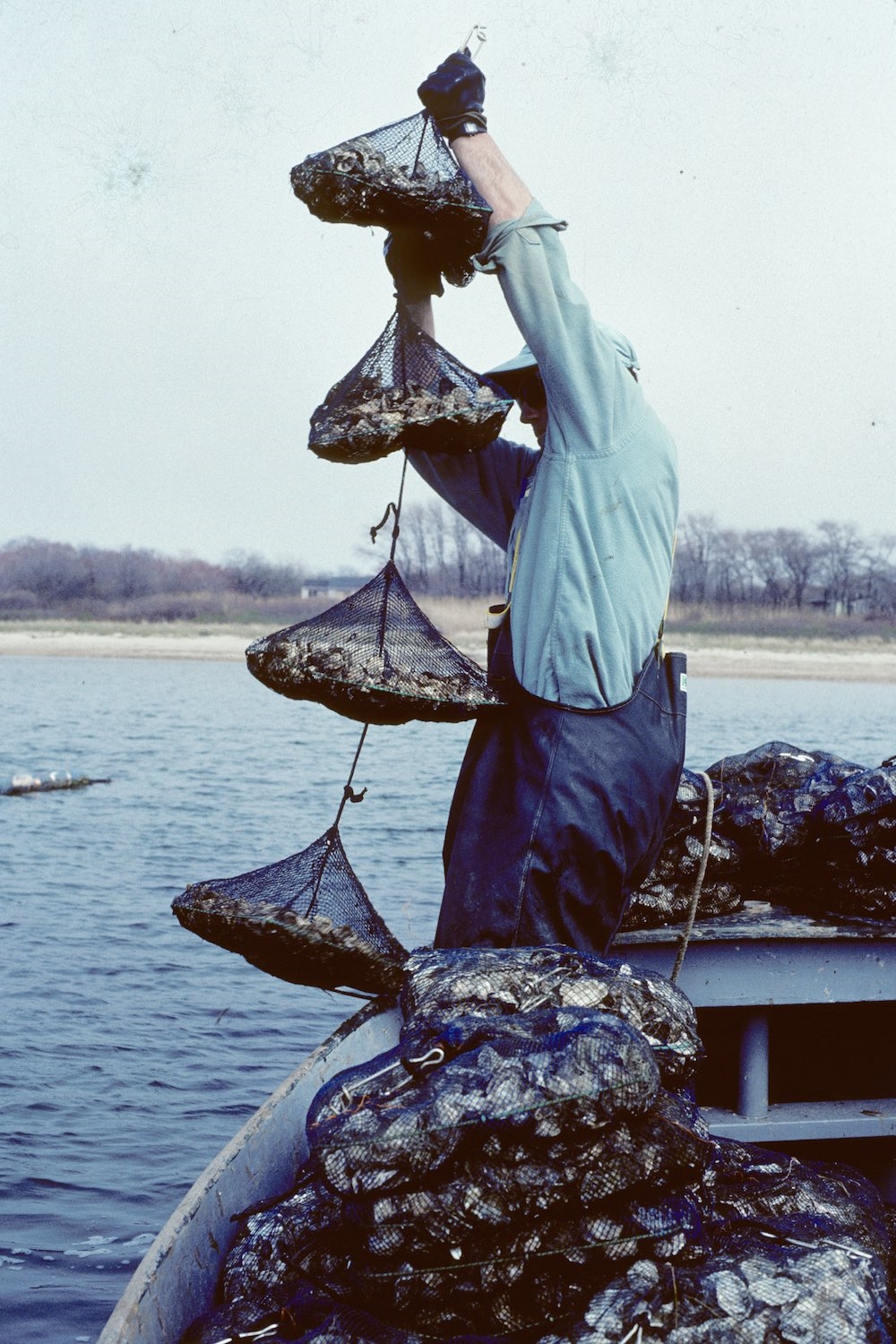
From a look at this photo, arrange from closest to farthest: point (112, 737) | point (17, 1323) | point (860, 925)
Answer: point (860, 925), point (17, 1323), point (112, 737)

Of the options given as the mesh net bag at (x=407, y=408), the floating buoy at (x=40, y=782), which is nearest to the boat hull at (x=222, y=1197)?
the mesh net bag at (x=407, y=408)

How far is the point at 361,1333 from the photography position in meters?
2.38

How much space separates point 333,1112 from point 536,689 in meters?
1.18

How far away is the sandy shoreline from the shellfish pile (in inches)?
1439

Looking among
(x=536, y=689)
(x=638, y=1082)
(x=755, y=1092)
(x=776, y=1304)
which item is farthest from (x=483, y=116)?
(x=755, y=1092)

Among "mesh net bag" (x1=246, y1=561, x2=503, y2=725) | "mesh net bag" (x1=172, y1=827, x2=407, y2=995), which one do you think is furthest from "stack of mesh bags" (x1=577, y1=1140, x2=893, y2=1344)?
"mesh net bag" (x1=246, y1=561, x2=503, y2=725)

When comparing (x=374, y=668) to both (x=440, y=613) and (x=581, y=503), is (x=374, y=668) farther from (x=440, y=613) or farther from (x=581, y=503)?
(x=440, y=613)

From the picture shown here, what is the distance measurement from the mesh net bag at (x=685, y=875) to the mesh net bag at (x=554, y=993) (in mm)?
1496

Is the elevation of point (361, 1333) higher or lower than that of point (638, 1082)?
lower

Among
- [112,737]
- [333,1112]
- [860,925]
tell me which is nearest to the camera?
[333,1112]

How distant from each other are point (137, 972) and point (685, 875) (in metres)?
7.47

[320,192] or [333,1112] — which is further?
[320,192]

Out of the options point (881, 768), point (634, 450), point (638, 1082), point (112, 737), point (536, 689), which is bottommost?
point (112, 737)

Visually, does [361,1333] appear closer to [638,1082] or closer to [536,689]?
[638,1082]
